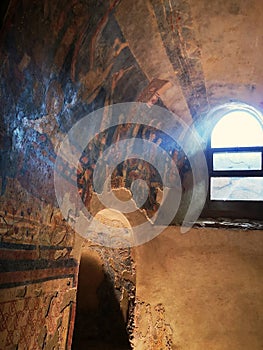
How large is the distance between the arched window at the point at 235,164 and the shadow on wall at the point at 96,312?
2.27 m

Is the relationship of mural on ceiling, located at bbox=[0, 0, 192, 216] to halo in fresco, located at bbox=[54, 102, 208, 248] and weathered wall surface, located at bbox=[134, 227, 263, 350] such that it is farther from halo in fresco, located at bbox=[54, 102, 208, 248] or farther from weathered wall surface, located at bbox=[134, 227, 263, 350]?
weathered wall surface, located at bbox=[134, 227, 263, 350]

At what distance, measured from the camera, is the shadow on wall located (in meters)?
5.32

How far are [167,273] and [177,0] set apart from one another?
12.2ft

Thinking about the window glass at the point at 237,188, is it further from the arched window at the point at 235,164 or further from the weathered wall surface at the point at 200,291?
the weathered wall surface at the point at 200,291

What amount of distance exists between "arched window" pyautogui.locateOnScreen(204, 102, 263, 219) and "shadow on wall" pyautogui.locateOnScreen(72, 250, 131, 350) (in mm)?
2267

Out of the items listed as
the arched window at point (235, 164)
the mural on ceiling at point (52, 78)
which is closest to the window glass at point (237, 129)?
the arched window at point (235, 164)

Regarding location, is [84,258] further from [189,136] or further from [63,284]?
[189,136]

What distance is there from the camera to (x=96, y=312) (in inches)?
221

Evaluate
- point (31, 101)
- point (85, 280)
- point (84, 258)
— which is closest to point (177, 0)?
point (31, 101)

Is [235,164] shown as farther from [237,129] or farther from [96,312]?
[96,312]

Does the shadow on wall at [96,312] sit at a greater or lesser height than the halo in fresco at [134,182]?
lesser

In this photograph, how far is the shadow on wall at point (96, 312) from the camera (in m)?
5.32

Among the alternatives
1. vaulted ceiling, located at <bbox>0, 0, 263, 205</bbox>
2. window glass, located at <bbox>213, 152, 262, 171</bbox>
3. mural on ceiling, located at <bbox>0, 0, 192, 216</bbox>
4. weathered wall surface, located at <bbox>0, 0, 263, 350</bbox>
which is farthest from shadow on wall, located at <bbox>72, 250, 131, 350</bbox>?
window glass, located at <bbox>213, 152, 262, 171</bbox>

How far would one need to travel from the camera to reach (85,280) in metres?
5.71
